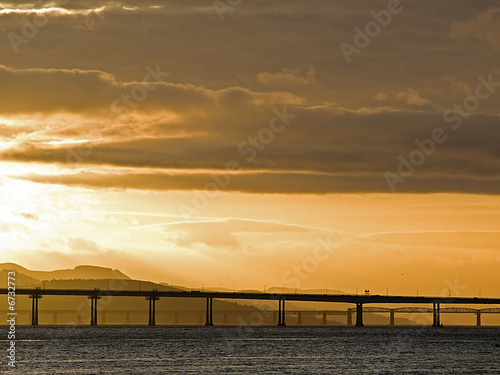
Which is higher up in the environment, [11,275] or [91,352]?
[11,275]

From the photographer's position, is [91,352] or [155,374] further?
[91,352]

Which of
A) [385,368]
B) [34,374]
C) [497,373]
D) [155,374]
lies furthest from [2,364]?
[497,373]

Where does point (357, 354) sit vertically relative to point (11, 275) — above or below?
below

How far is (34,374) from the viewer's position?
5517 inches

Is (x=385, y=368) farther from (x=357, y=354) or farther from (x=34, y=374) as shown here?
(x=34, y=374)

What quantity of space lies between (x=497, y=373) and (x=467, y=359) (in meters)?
31.7

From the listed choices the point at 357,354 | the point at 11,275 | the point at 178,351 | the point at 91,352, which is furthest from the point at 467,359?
the point at 11,275

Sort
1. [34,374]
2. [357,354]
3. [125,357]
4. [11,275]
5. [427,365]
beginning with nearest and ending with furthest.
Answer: [11,275], [34,374], [427,365], [125,357], [357,354]

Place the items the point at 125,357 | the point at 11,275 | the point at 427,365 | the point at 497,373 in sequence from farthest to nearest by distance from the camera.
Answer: the point at 125,357, the point at 427,365, the point at 497,373, the point at 11,275

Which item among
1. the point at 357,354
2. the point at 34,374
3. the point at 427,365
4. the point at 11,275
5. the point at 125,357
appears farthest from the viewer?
the point at 357,354

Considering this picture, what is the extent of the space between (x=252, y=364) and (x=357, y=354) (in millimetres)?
39677

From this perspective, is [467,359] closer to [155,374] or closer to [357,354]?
[357,354]

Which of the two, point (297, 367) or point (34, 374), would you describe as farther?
point (297, 367)

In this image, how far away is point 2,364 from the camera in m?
158
